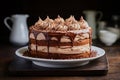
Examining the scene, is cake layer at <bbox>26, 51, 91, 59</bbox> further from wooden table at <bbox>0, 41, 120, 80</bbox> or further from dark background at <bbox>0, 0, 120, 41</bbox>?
dark background at <bbox>0, 0, 120, 41</bbox>

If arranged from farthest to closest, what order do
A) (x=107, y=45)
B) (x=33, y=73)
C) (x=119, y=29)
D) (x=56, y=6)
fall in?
(x=56, y=6), (x=119, y=29), (x=107, y=45), (x=33, y=73)

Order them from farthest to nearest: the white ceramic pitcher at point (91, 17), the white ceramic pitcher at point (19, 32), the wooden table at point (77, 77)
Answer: the white ceramic pitcher at point (91, 17) < the white ceramic pitcher at point (19, 32) < the wooden table at point (77, 77)

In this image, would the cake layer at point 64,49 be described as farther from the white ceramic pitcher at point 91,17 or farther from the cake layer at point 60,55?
the white ceramic pitcher at point 91,17

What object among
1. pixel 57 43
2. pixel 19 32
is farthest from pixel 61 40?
pixel 19 32

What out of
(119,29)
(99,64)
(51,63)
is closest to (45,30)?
(51,63)

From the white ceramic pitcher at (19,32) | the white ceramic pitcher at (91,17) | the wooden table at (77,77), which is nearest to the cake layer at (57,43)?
the wooden table at (77,77)

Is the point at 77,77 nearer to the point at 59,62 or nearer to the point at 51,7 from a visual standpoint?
the point at 59,62

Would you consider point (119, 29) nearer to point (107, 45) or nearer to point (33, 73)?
point (107, 45)

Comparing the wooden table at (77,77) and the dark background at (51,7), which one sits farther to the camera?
the dark background at (51,7)
